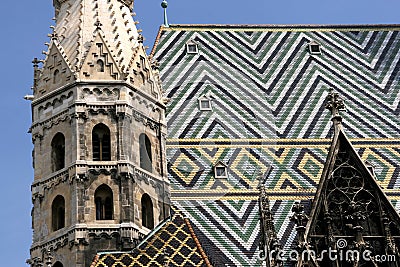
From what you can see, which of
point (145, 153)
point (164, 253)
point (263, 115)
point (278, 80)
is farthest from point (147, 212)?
point (278, 80)

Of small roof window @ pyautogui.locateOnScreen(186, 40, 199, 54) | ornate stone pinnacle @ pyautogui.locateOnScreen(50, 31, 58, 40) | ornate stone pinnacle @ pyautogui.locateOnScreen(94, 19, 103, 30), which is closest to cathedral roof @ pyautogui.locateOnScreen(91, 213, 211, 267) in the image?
ornate stone pinnacle @ pyautogui.locateOnScreen(94, 19, 103, 30)

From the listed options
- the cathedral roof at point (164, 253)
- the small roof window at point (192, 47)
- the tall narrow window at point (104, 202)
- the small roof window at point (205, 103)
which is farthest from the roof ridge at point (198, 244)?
the small roof window at point (192, 47)

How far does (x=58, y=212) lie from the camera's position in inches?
998

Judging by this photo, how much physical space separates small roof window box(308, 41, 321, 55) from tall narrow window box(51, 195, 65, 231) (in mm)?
9292

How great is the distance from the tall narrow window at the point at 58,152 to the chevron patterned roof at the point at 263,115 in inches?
96.8

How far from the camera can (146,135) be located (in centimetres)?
2641

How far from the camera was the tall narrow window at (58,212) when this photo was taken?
82.6 ft

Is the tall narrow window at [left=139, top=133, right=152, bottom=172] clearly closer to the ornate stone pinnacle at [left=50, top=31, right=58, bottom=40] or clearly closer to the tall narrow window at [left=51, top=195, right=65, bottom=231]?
the tall narrow window at [left=51, top=195, right=65, bottom=231]

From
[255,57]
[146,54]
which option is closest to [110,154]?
[146,54]

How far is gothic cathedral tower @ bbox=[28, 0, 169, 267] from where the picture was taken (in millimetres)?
24734

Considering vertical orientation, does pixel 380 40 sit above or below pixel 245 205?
above

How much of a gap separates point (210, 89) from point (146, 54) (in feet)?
9.67

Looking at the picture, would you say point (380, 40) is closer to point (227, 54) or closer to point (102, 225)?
point (227, 54)

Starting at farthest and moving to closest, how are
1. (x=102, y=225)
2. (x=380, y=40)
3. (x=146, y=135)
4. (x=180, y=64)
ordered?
(x=380, y=40) → (x=180, y=64) → (x=146, y=135) → (x=102, y=225)
